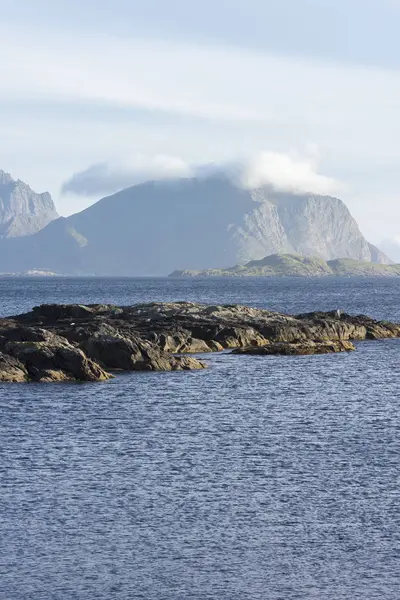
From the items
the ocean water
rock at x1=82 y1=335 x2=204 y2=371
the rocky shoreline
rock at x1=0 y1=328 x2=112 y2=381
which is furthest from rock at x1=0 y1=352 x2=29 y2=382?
rock at x1=82 y1=335 x2=204 y2=371

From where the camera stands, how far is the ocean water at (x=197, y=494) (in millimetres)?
34094

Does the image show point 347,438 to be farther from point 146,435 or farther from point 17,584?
point 17,584

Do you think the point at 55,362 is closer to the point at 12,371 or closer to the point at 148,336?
the point at 12,371

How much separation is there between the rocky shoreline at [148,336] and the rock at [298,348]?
0.33 ft

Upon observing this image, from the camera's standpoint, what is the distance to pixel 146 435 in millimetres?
58812

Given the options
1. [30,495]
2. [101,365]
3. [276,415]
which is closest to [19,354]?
[101,365]

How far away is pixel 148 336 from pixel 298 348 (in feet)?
50.6

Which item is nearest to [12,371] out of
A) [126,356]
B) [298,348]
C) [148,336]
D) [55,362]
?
[55,362]

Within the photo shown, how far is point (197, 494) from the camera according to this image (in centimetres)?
4462

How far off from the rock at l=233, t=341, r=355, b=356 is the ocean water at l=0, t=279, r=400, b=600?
25.6 m

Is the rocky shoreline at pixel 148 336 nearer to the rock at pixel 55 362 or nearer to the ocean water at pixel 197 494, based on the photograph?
the rock at pixel 55 362

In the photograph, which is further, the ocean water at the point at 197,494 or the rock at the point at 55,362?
the rock at the point at 55,362

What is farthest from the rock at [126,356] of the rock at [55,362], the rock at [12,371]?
the rock at [12,371]

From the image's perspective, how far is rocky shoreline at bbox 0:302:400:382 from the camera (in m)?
81.7
